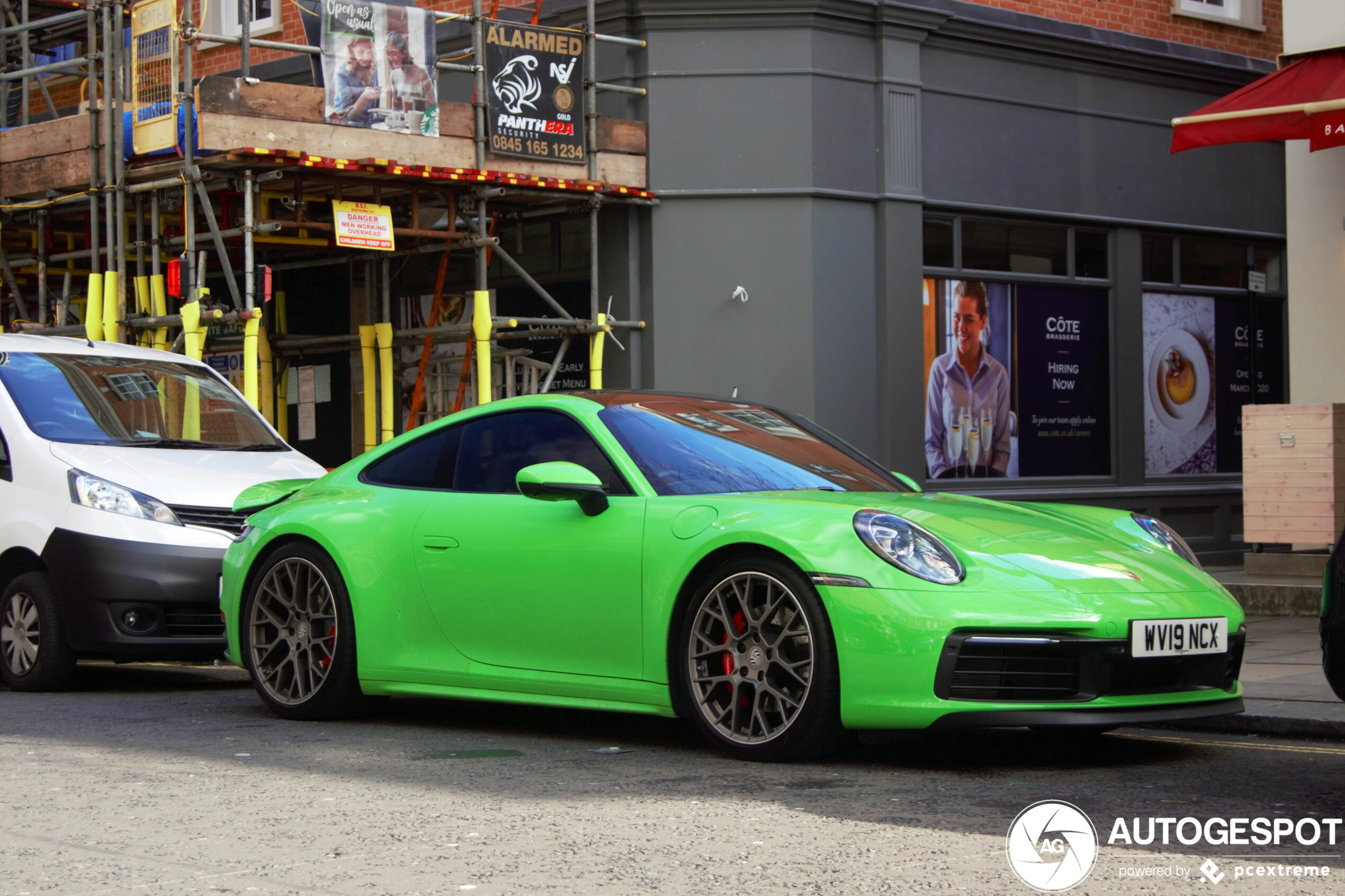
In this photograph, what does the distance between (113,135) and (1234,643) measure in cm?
998

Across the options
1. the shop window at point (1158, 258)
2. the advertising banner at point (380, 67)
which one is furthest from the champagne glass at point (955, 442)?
the advertising banner at point (380, 67)

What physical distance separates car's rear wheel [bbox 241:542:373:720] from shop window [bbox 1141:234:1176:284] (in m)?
11.3

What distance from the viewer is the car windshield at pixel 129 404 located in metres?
8.98

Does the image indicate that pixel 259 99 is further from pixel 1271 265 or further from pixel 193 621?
pixel 1271 265

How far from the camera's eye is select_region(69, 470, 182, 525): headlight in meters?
8.34

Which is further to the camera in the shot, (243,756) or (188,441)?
(188,441)

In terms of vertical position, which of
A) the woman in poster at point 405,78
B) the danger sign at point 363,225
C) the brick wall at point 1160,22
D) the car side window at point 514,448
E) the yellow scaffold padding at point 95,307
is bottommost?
the car side window at point 514,448

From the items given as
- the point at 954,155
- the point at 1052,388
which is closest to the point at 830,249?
the point at 954,155

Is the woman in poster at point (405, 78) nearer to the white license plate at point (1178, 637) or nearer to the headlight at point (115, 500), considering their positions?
the headlight at point (115, 500)

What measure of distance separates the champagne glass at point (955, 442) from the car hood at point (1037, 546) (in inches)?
325

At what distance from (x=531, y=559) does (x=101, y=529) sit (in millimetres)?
2939

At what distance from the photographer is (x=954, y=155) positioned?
14836 mm

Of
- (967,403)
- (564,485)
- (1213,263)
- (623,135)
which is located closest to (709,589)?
(564,485)

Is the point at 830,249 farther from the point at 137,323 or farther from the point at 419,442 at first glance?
the point at 419,442
